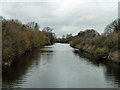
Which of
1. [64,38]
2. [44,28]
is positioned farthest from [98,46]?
[64,38]

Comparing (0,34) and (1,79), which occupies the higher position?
(0,34)

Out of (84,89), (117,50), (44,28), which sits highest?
(44,28)

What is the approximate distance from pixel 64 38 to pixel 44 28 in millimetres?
41817

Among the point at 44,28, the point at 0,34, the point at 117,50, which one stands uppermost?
the point at 44,28

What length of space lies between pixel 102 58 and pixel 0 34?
1704cm

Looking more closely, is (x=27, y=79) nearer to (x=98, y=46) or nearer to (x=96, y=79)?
(x=96, y=79)

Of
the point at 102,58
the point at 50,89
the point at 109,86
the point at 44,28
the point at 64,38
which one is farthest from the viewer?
the point at 64,38

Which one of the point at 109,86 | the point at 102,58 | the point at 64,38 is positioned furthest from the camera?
the point at 64,38

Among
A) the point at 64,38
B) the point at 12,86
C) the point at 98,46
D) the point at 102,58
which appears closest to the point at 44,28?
the point at 64,38

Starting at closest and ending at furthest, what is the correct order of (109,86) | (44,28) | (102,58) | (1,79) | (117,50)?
(109,86) → (1,79) → (117,50) → (102,58) → (44,28)

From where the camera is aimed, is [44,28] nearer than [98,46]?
No

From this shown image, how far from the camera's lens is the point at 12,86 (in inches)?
449

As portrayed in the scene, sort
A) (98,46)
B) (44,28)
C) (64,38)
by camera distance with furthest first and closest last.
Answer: (64,38) < (44,28) < (98,46)

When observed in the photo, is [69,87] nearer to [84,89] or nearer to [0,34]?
[84,89]
